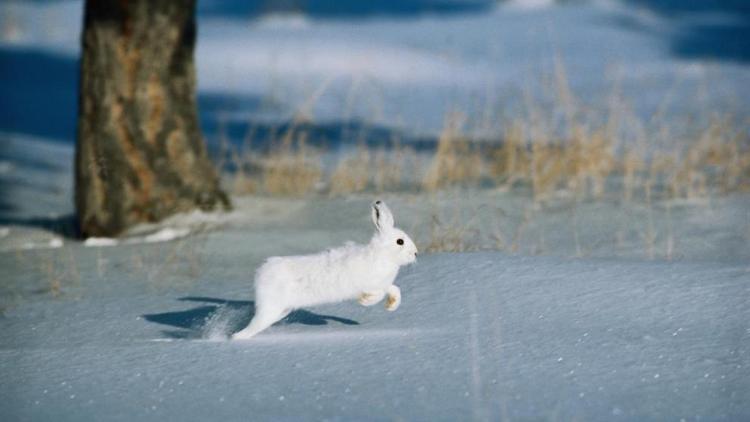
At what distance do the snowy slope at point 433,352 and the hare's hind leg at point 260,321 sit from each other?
0.03 m

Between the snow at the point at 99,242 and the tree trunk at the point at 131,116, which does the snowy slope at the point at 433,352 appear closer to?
the snow at the point at 99,242

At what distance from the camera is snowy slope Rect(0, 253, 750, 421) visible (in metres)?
2.51

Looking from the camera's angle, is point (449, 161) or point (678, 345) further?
point (449, 161)

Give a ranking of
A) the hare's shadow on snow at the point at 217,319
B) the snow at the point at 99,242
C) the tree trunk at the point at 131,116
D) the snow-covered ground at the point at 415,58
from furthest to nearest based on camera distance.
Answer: the snow-covered ground at the point at 415,58 < the tree trunk at the point at 131,116 < the snow at the point at 99,242 < the hare's shadow on snow at the point at 217,319

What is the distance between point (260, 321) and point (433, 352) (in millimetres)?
503

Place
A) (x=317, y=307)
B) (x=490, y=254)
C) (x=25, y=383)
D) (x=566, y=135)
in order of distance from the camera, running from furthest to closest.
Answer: (x=566, y=135) → (x=490, y=254) → (x=317, y=307) → (x=25, y=383)

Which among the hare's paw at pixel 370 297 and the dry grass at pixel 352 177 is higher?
the hare's paw at pixel 370 297

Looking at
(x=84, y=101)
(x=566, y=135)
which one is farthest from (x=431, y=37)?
(x=84, y=101)

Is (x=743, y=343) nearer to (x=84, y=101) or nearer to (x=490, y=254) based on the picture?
(x=490, y=254)

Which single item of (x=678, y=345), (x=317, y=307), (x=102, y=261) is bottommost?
(x=102, y=261)

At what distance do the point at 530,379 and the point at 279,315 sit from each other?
0.76m

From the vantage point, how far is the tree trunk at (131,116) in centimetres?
530

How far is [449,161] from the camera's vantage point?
6.22 meters

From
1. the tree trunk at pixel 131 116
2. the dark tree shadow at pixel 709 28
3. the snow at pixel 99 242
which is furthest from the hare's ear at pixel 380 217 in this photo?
the dark tree shadow at pixel 709 28
